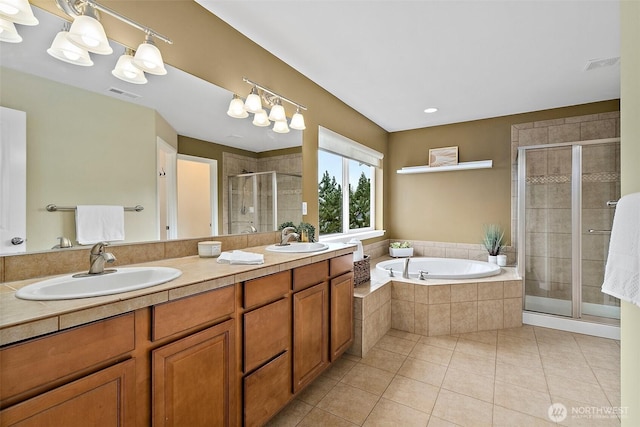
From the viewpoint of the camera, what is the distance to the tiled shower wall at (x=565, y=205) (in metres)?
3.07

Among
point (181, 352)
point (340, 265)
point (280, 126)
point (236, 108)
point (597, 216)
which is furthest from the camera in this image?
point (597, 216)

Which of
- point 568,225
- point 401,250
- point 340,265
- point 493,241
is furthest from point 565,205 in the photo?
point 340,265

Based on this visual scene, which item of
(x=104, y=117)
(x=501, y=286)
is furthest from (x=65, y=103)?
(x=501, y=286)

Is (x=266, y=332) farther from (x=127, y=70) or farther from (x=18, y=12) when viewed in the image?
(x=18, y=12)

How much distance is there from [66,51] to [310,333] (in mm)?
1841

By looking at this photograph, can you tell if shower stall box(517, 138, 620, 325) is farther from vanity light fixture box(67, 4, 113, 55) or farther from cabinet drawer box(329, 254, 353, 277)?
vanity light fixture box(67, 4, 113, 55)

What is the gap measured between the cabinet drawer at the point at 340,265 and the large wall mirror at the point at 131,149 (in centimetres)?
63

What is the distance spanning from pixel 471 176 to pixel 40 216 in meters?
4.30

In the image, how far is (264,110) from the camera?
2.31m

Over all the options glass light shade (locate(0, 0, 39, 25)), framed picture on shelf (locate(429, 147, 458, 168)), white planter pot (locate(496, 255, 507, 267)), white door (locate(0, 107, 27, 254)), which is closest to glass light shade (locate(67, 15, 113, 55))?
glass light shade (locate(0, 0, 39, 25))

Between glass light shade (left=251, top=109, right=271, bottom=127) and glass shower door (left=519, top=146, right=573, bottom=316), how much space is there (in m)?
2.89

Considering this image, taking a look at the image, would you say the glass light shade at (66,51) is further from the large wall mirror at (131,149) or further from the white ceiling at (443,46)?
the white ceiling at (443,46)

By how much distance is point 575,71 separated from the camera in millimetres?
2672

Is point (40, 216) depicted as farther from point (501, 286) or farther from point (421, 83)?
point (501, 286)
